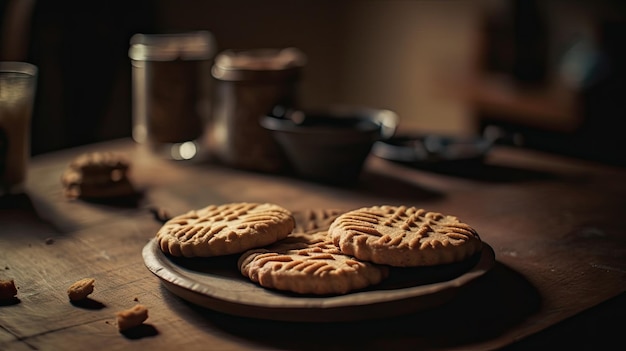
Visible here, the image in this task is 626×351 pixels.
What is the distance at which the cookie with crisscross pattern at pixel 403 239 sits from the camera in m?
1.05

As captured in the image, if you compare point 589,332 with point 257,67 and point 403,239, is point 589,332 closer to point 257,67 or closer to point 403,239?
point 403,239

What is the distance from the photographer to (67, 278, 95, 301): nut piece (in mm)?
1082

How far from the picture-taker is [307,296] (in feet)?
3.33

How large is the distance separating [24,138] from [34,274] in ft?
1.61

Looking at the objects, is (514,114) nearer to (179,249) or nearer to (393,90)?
(393,90)

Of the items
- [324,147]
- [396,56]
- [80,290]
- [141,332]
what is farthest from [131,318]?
[396,56]

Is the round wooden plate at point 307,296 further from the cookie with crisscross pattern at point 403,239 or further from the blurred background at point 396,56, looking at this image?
the blurred background at point 396,56

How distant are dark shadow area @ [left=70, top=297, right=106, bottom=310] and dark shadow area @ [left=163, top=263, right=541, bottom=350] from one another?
0.11 meters

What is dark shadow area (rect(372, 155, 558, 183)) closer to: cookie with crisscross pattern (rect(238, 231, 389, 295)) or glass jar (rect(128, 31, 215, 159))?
glass jar (rect(128, 31, 215, 159))

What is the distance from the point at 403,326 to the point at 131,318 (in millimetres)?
334

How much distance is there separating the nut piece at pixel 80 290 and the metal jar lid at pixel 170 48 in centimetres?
90

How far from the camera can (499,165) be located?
1.93 m

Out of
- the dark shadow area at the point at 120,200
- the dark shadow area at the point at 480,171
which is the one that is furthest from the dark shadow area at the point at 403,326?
the dark shadow area at the point at 480,171

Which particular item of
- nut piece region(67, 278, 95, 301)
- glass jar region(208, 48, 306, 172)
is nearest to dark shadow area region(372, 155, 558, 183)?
glass jar region(208, 48, 306, 172)
